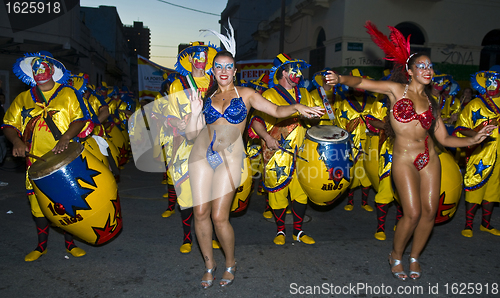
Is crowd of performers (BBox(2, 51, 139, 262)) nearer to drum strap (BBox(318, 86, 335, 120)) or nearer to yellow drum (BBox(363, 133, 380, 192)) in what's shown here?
drum strap (BBox(318, 86, 335, 120))

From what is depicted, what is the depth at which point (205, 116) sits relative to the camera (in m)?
3.54

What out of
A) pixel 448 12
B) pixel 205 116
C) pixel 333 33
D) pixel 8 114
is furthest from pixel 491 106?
pixel 448 12

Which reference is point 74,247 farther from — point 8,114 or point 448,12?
point 448,12

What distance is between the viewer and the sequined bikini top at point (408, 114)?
353cm

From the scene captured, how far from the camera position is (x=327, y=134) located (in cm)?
430

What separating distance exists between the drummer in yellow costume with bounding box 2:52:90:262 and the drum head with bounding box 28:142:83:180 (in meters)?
0.23

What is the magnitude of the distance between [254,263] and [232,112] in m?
1.66

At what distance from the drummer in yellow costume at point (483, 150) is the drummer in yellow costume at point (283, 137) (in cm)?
207

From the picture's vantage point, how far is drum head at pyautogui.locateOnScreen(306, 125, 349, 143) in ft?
13.7

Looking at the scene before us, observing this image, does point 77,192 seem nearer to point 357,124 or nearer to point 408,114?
point 408,114

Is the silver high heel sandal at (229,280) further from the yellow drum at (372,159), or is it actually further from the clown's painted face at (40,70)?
the clown's painted face at (40,70)

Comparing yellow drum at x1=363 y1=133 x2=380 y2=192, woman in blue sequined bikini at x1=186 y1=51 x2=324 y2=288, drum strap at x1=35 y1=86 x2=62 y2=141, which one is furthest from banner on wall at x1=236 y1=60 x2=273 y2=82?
woman in blue sequined bikini at x1=186 y1=51 x2=324 y2=288

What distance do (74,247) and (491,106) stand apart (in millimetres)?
5237

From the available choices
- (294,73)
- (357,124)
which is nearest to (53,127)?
(294,73)
